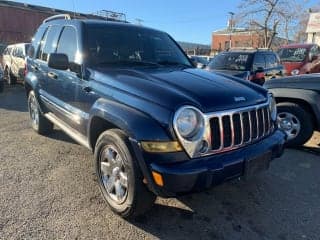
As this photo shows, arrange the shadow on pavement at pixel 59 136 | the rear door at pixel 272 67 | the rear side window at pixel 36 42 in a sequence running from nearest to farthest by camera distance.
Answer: the rear side window at pixel 36 42 < the shadow on pavement at pixel 59 136 < the rear door at pixel 272 67

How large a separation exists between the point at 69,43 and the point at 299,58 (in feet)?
37.1

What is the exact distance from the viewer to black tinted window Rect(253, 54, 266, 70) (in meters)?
8.83

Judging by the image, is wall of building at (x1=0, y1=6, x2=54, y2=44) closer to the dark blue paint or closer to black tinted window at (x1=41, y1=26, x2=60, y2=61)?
black tinted window at (x1=41, y1=26, x2=60, y2=61)

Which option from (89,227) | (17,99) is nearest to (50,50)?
(89,227)

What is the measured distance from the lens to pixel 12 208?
3312 millimetres

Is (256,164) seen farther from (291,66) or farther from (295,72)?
(291,66)

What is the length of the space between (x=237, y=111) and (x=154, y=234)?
1.35 metres

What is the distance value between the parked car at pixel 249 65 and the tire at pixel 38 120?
4.67 m

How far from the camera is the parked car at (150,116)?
105 inches

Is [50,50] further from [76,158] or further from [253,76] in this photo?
[253,76]

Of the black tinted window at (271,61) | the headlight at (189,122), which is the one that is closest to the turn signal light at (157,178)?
the headlight at (189,122)

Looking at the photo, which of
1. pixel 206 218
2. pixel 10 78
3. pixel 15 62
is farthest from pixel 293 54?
pixel 206 218

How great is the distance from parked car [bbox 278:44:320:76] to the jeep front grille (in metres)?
9.29

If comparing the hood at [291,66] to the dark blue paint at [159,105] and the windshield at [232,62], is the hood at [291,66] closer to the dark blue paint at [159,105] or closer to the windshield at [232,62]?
the windshield at [232,62]
